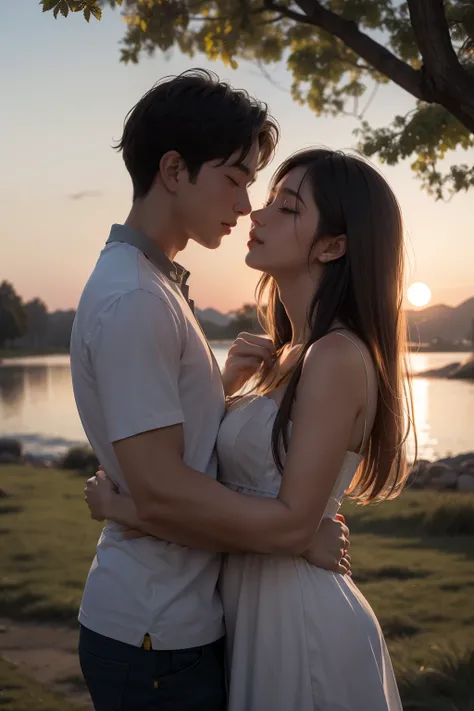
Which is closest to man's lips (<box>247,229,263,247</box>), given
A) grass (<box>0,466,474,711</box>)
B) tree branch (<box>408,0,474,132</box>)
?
tree branch (<box>408,0,474,132</box>)

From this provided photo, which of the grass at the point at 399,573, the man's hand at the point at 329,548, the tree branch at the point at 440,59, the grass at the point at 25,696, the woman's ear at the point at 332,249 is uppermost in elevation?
the tree branch at the point at 440,59

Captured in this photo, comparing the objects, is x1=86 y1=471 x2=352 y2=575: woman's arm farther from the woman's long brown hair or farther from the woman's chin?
the woman's chin

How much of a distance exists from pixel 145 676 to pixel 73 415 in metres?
26.6

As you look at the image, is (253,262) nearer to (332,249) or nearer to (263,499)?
(332,249)

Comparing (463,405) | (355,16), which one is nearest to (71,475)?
(355,16)

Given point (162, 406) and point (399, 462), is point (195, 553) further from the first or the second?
point (399, 462)

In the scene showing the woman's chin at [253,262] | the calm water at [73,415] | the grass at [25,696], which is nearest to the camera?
the woman's chin at [253,262]

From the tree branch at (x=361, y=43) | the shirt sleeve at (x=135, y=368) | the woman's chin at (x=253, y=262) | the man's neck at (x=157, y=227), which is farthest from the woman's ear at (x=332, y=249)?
the tree branch at (x=361, y=43)

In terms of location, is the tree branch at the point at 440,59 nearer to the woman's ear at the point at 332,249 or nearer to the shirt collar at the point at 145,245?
the woman's ear at the point at 332,249

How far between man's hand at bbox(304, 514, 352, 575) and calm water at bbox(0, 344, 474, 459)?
0.59 meters

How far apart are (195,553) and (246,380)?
936 mm

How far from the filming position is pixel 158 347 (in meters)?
2.18

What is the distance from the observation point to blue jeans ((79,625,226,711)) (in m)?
2.35

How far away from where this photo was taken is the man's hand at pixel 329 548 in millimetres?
2578
